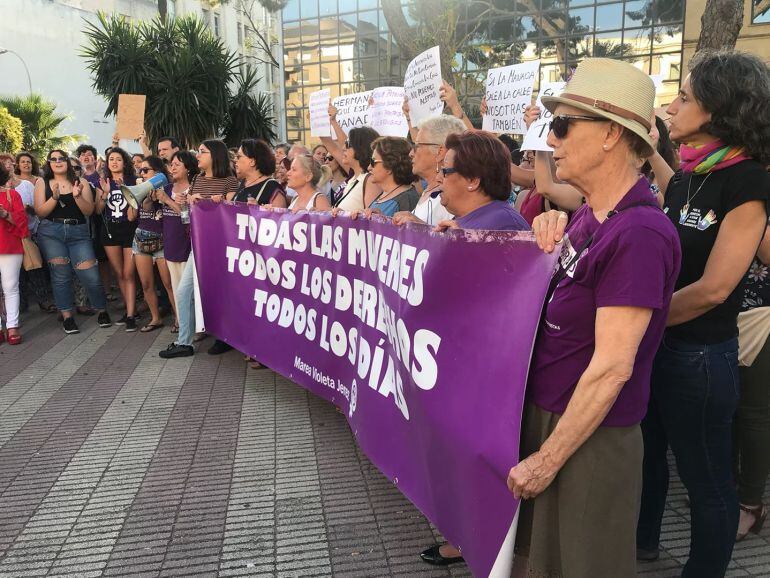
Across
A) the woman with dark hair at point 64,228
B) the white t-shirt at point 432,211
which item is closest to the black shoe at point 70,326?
the woman with dark hair at point 64,228

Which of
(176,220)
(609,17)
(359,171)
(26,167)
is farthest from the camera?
(609,17)

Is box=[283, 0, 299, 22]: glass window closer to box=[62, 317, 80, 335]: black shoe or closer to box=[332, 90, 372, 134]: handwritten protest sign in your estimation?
box=[332, 90, 372, 134]: handwritten protest sign

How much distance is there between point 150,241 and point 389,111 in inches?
118

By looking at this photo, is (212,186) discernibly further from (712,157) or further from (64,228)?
(712,157)

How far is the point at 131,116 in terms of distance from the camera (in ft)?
26.1

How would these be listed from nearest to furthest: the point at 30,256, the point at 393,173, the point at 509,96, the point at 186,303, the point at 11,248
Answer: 1. the point at 393,173
2. the point at 509,96
3. the point at 186,303
4. the point at 11,248
5. the point at 30,256

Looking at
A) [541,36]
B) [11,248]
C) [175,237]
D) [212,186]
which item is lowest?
[11,248]

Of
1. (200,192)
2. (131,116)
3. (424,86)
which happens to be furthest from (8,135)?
(424,86)

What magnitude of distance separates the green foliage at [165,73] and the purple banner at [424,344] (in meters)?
14.9

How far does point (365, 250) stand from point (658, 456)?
183 centimetres

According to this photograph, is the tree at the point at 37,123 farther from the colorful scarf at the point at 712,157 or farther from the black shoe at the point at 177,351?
the colorful scarf at the point at 712,157

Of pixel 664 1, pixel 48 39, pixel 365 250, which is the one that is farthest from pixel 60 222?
pixel 48 39

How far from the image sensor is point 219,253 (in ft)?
18.4

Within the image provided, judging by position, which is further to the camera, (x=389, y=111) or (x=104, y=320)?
(x=104, y=320)
